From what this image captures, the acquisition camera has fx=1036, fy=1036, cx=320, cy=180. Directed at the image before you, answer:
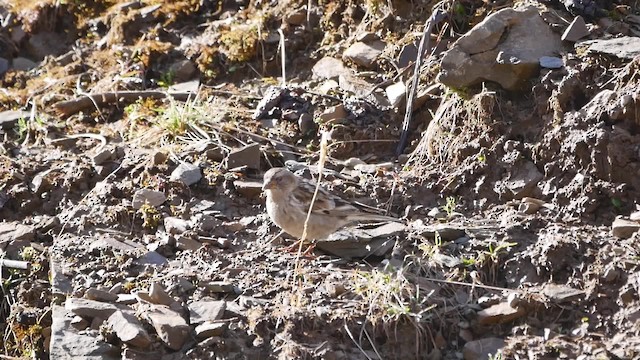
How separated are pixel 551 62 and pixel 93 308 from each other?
3.66 m

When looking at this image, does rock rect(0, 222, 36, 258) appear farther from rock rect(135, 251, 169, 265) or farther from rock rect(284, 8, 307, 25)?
rock rect(284, 8, 307, 25)

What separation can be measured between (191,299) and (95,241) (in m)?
1.13

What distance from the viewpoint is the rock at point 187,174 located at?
795 cm

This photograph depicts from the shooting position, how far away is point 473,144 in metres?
7.57

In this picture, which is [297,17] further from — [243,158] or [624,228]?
[624,228]

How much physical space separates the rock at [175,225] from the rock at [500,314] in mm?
2368

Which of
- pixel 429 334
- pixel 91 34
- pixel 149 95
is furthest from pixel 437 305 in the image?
pixel 91 34

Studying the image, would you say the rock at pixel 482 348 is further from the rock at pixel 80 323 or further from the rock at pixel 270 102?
the rock at pixel 270 102

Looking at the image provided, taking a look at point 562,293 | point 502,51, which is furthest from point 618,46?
point 562,293

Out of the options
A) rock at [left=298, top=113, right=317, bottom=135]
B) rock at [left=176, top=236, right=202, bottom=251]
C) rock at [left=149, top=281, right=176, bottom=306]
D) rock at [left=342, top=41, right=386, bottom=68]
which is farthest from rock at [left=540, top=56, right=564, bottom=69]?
rock at [left=149, top=281, right=176, bottom=306]

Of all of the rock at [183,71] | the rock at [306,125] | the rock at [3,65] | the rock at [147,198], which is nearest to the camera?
the rock at [147,198]

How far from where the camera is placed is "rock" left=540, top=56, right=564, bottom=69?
24.6 ft

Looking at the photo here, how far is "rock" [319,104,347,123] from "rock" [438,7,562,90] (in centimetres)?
101

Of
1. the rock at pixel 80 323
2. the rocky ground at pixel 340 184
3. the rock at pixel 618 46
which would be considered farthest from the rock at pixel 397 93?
the rock at pixel 80 323
